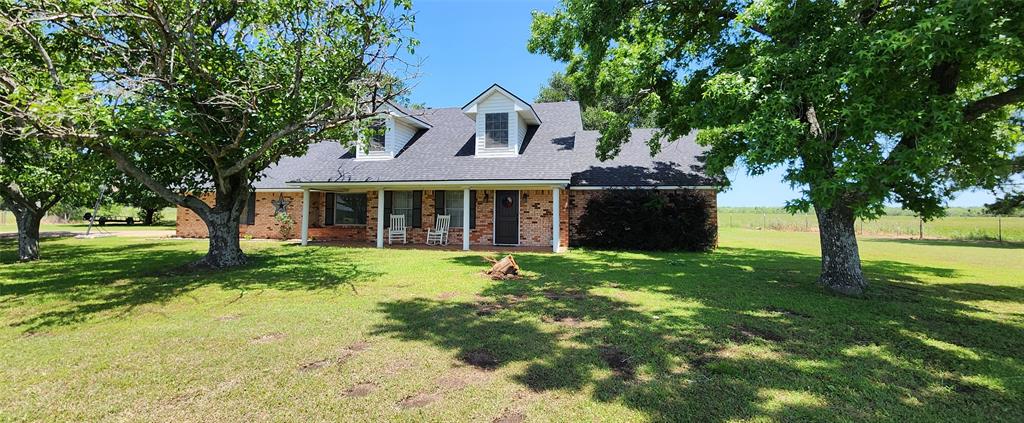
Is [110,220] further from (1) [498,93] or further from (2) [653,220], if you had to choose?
(2) [653,220]

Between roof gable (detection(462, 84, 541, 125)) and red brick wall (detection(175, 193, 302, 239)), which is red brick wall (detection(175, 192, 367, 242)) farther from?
roof gable (detection(462, 84, 541, 125))

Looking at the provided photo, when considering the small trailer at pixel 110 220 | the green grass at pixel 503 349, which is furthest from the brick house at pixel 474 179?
the small trailer at pixel 110 220

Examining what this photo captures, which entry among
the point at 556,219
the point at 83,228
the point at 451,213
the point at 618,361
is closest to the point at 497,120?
the point at 451,213

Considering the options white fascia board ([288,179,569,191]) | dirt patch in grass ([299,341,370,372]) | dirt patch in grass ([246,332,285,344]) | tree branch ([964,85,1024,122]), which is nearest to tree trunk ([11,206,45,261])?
white fascia board ([288,179,569,191])

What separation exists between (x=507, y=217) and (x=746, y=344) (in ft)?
36.6

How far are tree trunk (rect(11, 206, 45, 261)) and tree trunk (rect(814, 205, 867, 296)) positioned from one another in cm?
1736

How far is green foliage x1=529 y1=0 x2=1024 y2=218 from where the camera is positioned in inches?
185

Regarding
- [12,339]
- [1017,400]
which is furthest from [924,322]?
[12,339]

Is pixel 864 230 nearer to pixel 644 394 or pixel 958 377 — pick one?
pixel 958 377

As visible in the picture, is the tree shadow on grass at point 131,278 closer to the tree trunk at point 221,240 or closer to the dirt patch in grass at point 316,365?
the tree trunk at point 221,240

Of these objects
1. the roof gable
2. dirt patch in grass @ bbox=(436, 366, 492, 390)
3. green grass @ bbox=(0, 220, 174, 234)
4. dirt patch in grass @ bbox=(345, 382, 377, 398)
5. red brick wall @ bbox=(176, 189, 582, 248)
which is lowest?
dirt patch in grass @ bbox=(345, 382, 377, 398)

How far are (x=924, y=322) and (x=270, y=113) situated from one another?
10302 mm

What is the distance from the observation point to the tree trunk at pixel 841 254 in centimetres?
720

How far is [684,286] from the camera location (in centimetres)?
765
